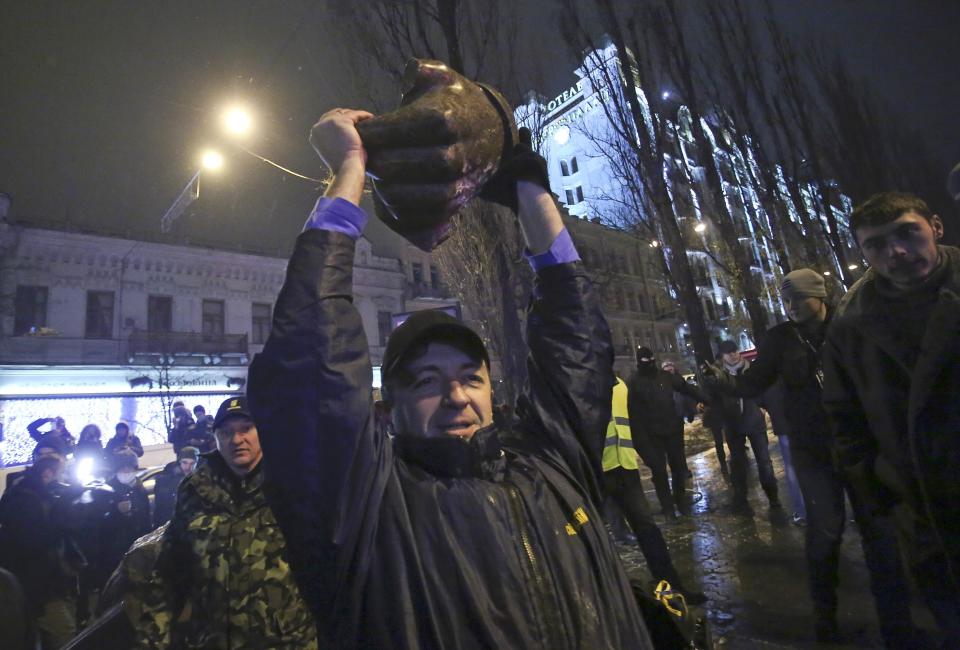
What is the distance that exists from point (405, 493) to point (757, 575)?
14.0 feet

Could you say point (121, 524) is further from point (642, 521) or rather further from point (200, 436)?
point (642, 521)

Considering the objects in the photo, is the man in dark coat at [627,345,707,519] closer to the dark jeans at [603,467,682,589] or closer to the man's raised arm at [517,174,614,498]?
the dark jeans at [603,467,682,589]

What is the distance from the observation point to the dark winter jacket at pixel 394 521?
3.54 feet

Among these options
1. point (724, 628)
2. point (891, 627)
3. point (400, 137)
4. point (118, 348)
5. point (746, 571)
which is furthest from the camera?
point (118, 348)

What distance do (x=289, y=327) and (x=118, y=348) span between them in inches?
970

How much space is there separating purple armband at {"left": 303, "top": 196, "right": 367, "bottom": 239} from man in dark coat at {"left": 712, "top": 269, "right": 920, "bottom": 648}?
9.31ft

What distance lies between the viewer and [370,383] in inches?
45.1

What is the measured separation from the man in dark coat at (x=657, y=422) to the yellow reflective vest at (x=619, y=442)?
145cm

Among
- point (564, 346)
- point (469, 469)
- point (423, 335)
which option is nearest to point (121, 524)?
point (423, 335)

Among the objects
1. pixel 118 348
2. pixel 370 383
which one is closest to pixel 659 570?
pixel 370 383

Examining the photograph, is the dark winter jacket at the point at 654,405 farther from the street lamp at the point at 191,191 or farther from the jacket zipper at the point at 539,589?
the street lamp at the point at 191,191

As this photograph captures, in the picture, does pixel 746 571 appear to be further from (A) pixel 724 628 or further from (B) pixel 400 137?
(B) pixel 400 137

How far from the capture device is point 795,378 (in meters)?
3.61

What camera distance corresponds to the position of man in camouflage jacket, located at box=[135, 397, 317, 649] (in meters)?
2.25
